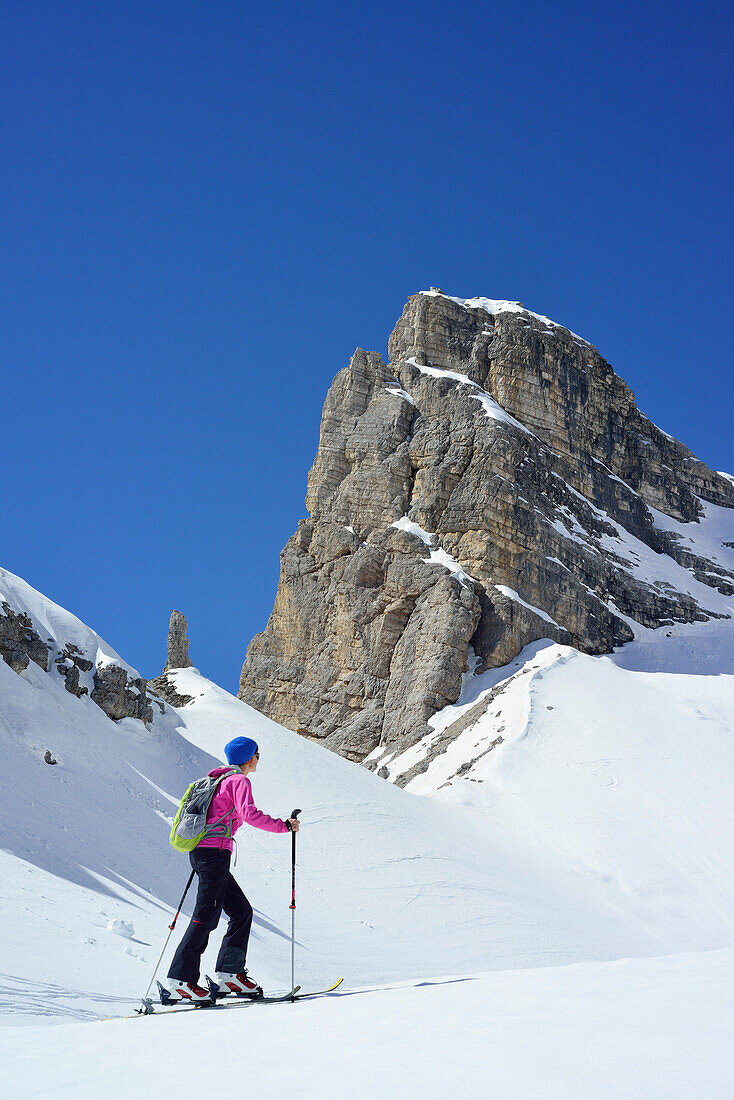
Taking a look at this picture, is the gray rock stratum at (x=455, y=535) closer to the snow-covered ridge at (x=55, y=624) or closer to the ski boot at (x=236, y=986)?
the snow-covered ridge at (x=55, y=624)

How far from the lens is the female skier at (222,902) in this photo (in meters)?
6.37

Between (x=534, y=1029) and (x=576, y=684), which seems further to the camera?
(x=576, y=684)

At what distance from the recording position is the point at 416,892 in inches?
634

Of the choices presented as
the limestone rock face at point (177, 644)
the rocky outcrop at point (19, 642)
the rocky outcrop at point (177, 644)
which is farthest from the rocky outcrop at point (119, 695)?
the limestone rock face at point (177, 644)

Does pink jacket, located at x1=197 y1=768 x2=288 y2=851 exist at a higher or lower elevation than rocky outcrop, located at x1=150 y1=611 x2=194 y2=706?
lower

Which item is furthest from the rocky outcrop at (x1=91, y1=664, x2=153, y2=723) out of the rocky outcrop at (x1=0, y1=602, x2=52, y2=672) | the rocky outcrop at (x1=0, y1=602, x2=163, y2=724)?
the rocky outcrop at (x1=0, y1=602, x2=52, y2=672)

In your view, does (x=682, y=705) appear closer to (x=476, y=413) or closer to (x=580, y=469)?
(x=476, y=413)

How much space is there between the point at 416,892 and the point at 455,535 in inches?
1527

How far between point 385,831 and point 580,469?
166 ft

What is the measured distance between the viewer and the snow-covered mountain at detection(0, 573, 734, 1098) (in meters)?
3.90

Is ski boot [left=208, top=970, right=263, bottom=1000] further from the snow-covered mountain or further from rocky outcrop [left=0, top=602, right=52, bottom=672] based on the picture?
rocky outcrop [left=0, top=602, right=52, bottom=672]

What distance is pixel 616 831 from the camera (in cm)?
2616

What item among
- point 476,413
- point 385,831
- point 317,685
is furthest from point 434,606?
point 385,831

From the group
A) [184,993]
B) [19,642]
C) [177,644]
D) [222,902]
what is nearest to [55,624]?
[19,642]
